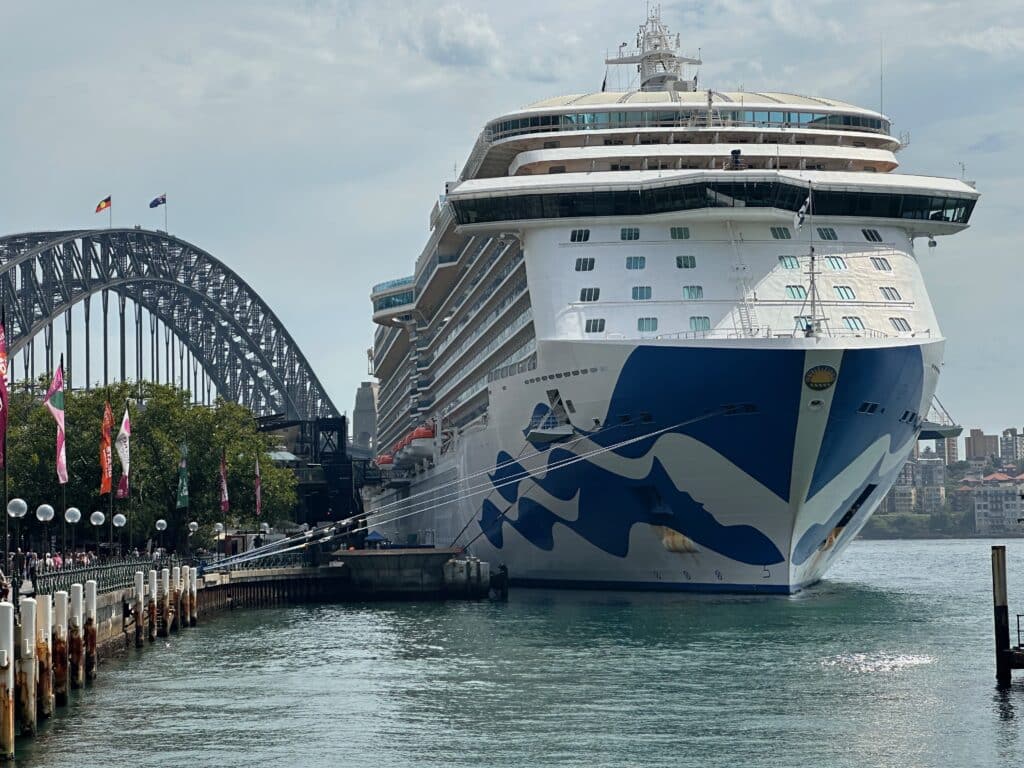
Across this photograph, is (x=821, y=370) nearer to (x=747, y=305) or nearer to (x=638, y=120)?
(x=747, y=305)

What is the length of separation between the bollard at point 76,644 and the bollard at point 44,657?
401 centimetres

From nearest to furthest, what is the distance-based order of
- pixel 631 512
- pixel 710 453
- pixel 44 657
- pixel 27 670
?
1. pixel 27 670
2. pixel 44 657
3. pixel 710 453
4. pixel 631 512

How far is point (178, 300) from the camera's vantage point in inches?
6014

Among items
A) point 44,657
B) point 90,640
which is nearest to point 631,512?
point 90,640

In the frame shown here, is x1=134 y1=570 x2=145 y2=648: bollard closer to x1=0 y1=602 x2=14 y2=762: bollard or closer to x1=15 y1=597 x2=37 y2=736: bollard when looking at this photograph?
x1=15 y1=597 x2=37 y2=736: bollard

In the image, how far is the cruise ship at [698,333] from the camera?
49.7 meters

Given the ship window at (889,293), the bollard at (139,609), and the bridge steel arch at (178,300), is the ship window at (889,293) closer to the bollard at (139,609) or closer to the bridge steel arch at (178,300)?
the bollard at (139,609)

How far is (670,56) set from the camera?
70625 millimetres

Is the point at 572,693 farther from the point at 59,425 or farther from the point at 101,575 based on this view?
the point at 101,575

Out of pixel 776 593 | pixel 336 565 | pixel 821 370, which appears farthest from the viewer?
pixel 336 565

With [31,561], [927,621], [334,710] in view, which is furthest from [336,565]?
[334,710]

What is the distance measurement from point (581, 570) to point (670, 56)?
24.2m

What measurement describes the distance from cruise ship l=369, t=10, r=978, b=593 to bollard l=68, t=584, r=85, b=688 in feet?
61.7

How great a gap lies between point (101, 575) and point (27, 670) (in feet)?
61.8
